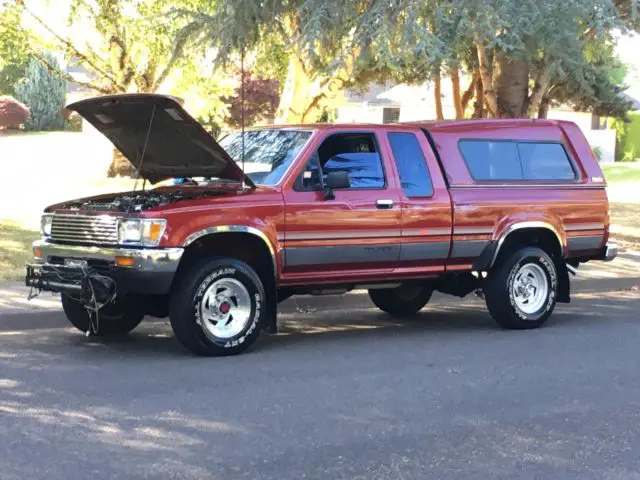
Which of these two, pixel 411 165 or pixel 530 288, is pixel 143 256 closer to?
pixel 411 165

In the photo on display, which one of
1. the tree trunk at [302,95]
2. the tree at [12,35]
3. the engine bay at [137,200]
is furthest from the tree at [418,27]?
the tree at [12,35]

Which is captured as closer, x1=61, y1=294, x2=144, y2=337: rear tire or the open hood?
the open hood

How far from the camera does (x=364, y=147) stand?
9.06 m

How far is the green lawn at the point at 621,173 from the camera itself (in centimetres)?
3392

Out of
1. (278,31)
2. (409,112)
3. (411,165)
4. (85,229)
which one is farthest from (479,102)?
(409,112)

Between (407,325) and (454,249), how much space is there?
4.05 ft

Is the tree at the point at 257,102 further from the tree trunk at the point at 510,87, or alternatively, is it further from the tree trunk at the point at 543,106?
the tree trunk at the point at 510,87

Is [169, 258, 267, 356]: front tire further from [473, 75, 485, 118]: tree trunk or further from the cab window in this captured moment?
[473, 75, 485, 118]: tree trunk

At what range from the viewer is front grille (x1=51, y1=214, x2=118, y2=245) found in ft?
25.9

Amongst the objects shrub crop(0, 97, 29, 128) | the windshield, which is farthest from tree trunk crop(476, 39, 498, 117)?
shrub crop(0, 97, 29, 128)

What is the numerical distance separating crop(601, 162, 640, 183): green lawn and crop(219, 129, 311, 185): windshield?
26.2 m

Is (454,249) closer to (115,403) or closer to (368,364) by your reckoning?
(368,364)

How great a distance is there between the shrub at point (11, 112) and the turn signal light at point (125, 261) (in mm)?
48948

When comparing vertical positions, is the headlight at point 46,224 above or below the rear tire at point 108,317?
above
